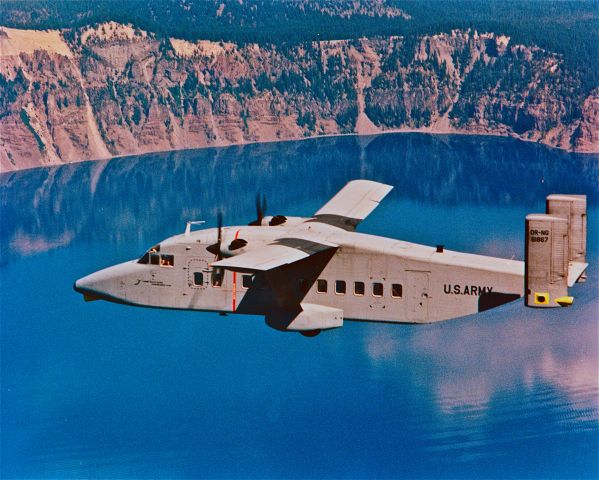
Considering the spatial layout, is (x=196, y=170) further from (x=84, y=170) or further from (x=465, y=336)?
(x=465, y=336)

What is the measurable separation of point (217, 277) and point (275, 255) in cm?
578

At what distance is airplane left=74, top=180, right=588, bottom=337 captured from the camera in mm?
51594

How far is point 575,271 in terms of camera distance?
51219 millimetres

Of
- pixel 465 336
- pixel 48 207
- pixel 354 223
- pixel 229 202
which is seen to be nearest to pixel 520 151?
pixel 229 202

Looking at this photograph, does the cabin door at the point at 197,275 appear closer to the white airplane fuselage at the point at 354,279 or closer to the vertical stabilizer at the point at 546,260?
the white airplane fuselage at the point at 354,279

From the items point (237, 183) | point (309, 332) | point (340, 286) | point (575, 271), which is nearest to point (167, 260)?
point (309, 332)

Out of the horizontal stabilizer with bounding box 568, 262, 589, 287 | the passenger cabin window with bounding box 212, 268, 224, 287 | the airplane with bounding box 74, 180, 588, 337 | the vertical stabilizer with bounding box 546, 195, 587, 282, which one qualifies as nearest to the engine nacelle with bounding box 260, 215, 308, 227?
the airplane with bounding box 74, 180, 588, 337

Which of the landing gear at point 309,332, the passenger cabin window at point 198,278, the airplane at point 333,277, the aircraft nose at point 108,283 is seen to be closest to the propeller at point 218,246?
the airplane at point 333,277

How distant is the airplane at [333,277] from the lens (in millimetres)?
51594

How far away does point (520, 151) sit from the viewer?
193500 mm

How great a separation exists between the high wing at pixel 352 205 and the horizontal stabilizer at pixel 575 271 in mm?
13174

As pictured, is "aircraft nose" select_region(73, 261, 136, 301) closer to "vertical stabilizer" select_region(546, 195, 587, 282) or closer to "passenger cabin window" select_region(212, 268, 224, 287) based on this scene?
"passenger cabin window" select_region(212, 268, 224, 287)

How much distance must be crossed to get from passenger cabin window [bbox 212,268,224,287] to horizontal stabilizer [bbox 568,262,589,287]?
17.4 meters

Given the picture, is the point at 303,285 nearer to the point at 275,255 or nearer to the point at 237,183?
the point at 275,255
